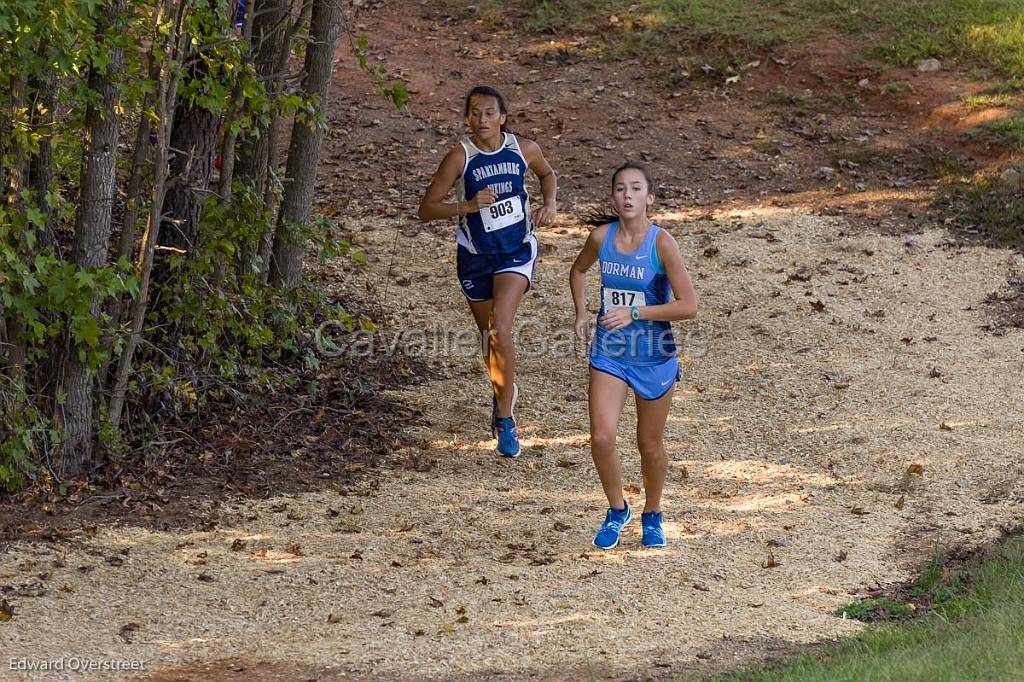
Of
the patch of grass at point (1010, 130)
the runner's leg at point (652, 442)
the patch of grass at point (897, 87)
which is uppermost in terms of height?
the patch of grass at point (897, 87)

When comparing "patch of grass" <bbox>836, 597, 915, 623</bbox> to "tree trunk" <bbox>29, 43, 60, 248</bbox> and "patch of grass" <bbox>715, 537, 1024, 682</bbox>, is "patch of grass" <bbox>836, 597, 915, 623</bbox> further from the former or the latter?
"tree trunk" <bbox>29, 43, 60, 248</bbox>

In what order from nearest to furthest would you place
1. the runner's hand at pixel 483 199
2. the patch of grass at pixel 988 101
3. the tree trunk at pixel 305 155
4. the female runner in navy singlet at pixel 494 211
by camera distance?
the runner's hand at pixel 483 199 < the female runner in navy singlet at pixel 494 211 < the tree trunk at pixel 305 155 < the patch of grass at pixel 988 101

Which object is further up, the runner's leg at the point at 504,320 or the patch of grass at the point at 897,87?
the patch of grass at the point at 897,87

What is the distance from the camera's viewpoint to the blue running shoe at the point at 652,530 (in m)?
6.21

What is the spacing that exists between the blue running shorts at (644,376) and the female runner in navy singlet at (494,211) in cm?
140

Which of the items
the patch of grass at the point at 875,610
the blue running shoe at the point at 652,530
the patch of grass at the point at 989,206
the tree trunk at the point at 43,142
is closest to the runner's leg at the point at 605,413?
the blue running shoe at the point at 652,530

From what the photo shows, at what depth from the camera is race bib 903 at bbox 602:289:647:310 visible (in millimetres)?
5906

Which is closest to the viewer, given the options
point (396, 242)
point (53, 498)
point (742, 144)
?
point (53, 498)

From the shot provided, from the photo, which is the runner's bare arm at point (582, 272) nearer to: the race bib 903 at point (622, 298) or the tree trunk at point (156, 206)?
the race bib 903 at point (622, 298)

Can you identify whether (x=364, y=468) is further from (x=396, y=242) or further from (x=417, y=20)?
(x=417, y=20)

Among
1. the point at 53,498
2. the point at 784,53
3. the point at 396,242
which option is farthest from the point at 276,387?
the point at 784,53

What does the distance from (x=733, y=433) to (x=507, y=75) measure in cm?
805

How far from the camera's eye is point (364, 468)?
7.39 m

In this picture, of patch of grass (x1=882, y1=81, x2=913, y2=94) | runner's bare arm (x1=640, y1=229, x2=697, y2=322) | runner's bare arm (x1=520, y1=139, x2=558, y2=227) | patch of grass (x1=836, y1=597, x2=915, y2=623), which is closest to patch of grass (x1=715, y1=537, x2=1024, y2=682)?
patch of grass (x1=836, y1=597, x2=915, y2=623)
